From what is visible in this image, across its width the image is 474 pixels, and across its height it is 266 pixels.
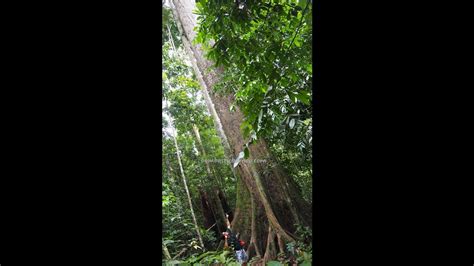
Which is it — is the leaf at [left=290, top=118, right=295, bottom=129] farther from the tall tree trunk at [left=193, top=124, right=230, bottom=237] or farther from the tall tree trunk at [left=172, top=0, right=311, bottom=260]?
the tall tree trunk at [left=193, top=124, right=230, bottom=237]

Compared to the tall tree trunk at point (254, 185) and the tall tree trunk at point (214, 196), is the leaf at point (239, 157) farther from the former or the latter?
the tall tree trunk at point (214, 196)

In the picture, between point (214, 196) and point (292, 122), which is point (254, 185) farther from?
point (292, 122)

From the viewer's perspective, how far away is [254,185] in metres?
1.51

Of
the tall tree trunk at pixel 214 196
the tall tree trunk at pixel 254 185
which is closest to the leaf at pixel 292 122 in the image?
the tall tree trunk at pixel 254 185

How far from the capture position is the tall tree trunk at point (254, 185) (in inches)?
57.7

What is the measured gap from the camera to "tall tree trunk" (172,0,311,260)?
1467mm

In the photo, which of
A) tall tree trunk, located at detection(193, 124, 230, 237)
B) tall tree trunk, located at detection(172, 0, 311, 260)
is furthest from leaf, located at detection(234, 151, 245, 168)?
tall tree trunk, located at detection(193, 124, 230, 237)

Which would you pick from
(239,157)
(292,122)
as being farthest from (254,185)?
(292,122)

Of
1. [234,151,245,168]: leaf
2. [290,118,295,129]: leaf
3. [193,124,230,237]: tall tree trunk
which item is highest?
[290,118,295,129]: leaf
